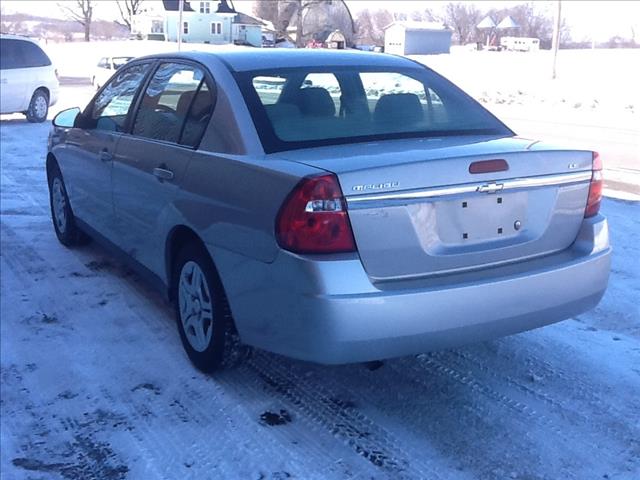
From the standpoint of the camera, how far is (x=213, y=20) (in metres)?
81.0

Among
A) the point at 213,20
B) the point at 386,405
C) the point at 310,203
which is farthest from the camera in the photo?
the point at 213,20

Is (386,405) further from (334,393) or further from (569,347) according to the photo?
(569,347)

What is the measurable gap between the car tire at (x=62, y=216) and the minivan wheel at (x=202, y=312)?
7.75 feet

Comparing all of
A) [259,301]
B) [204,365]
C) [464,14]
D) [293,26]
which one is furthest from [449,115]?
[464,14]

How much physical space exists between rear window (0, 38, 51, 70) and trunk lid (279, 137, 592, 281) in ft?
51.6

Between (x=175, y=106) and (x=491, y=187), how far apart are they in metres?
2.01

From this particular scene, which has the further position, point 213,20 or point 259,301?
point 213,20

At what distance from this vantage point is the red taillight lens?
3381 mm

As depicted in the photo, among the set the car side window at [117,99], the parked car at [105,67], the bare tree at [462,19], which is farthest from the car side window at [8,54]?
the bare tree at [462,19]

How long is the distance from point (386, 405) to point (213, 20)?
80736 mm

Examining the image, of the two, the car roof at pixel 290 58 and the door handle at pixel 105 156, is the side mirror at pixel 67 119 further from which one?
the car roof at pixel 290 58

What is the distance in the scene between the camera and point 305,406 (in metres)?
4.00

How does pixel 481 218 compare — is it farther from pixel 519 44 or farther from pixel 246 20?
pixel 246 20

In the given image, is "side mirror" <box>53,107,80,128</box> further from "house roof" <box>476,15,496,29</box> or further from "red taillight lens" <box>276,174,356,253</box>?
"house roof" <box>476,15,496,29</box>
